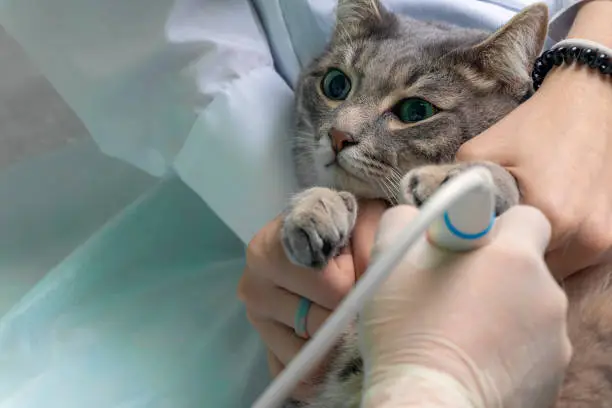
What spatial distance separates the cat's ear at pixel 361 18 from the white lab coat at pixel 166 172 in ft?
0.38

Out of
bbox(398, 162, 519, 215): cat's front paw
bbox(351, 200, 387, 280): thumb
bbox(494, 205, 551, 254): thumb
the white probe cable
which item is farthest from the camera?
bbox(351, 200, 387, 280): thumb

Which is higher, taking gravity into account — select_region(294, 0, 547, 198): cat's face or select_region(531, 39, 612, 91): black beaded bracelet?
select_region(294, 0, 547, 198): cat's face

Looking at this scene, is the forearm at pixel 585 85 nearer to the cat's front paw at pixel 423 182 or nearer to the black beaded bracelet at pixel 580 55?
the black beaded bracelet at pixel 580 55

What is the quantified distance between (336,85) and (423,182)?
33 centimetres

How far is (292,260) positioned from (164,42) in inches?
20.3

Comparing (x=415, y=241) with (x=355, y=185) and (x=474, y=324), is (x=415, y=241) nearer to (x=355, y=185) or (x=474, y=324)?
(x=474, y=324)

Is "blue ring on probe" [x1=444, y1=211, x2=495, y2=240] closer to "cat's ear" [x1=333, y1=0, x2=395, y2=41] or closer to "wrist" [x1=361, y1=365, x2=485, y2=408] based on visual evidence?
"wrist" [x1=361, y1=365, x2=485, y2=408]

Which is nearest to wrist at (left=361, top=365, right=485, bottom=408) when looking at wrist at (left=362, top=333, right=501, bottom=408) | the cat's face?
wrist at (left=362, top=333, right=501, bottom=408)

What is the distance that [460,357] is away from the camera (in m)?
0.54

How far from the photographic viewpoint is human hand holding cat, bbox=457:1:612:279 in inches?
31.5

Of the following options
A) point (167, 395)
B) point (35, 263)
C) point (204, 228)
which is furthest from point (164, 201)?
point (167, 395)

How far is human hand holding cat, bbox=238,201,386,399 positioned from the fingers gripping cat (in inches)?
0.7

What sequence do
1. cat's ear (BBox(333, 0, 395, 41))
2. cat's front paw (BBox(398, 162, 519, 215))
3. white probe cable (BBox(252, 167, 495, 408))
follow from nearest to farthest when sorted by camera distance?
white probe cable (BBox(252, 167, 495, 408)) < cat's front paw (BBox(398, 162, 519, 215)) < cat's ear (BBox(333, 0, 395, 41))

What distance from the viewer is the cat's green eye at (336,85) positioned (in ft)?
3.39
